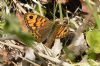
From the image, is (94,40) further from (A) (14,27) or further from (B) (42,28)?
(A) (14,27)

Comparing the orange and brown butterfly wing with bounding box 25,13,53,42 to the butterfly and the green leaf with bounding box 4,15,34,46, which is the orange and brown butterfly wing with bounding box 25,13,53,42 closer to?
the butterfly

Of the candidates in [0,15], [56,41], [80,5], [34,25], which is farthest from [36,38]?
[80,5]

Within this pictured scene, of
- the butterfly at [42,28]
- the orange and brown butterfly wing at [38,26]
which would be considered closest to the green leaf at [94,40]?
the butterfly at [42,28]

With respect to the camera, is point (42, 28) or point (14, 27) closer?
point (14, 27)

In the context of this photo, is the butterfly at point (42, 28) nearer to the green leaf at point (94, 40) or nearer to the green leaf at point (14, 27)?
the green leaf at point (94, 40)

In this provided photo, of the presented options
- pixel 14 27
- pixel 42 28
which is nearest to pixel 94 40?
pixel 42 28

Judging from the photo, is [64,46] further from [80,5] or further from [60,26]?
[80,5]
